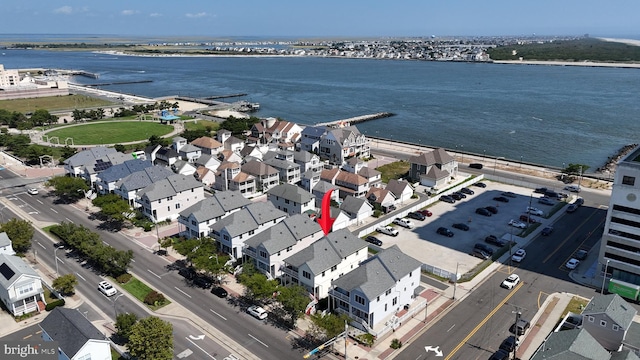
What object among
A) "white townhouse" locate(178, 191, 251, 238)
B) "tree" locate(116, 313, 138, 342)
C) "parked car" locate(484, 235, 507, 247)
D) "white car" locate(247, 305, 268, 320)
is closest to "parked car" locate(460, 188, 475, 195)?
"parked car" locate(484, 235, 507, 247)

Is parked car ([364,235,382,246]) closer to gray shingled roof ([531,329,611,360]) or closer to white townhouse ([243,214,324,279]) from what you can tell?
white townhouse ([243,214,324,279])

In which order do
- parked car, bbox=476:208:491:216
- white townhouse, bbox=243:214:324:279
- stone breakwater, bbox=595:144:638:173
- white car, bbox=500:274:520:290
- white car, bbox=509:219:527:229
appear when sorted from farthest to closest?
stone breakwater, bbox=595:144:638:173 < parked car, bbox=476:208:491:216 < white car, bbox=509:219:527:229 < white townhouse, bbox=243:214:324:279 < white car, bbox=500:274:520:290

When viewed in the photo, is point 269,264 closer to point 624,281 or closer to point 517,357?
point 517,357

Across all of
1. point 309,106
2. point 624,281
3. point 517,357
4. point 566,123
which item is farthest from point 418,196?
point 309,106

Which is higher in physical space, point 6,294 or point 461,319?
point 6,294

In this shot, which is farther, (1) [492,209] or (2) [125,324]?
(1) [492,209]

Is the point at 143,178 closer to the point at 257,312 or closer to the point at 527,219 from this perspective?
the point at 257,312

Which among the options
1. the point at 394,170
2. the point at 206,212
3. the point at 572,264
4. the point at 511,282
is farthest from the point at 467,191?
the point at 206,212

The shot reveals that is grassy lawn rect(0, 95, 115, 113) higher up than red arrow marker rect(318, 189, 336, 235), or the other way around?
grassy lawn rect(0, 95, 115, 113)
